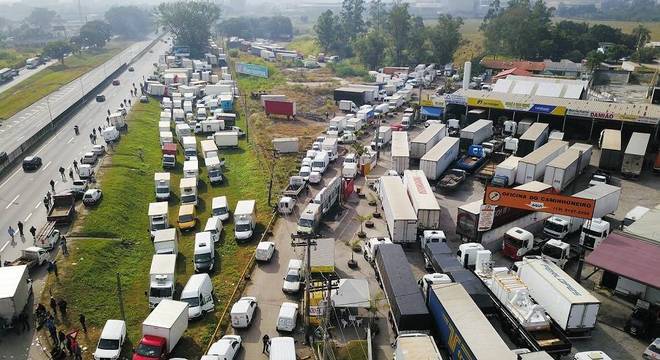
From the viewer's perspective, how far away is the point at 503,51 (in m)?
108

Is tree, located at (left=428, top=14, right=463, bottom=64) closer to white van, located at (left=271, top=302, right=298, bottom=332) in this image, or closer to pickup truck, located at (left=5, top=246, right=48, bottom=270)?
white van, located at (left=271, top=302, right=298, bottom=332)

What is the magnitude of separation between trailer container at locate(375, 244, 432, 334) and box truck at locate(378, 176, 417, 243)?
2.96 meters

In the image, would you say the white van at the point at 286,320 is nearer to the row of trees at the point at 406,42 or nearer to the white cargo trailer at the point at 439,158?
the white cargo trailer at the point at 439,158

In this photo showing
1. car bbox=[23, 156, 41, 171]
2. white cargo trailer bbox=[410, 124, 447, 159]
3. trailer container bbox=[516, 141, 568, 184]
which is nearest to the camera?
trailer container bbox=[516, 141, 568, 184]

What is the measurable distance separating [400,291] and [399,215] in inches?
321

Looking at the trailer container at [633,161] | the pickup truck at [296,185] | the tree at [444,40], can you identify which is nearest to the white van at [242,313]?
the pickup truck at [296,185]

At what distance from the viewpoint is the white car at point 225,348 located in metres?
21.9

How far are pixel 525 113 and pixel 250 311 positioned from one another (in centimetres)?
4326

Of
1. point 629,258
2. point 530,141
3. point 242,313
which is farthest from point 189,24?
point 629,258

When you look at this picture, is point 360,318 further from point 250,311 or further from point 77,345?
point 77,345

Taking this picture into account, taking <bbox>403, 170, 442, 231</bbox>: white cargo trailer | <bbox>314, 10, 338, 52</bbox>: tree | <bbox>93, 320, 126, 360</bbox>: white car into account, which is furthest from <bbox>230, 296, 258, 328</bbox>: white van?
<bbox>314, 10, 338, 52</bbox>: tree

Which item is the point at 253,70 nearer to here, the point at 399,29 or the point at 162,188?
the point at 399,29

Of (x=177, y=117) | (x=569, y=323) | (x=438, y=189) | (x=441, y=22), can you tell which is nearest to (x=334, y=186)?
(x=438, y=189)

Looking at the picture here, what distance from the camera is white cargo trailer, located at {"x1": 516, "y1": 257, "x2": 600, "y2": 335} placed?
74.3ft
